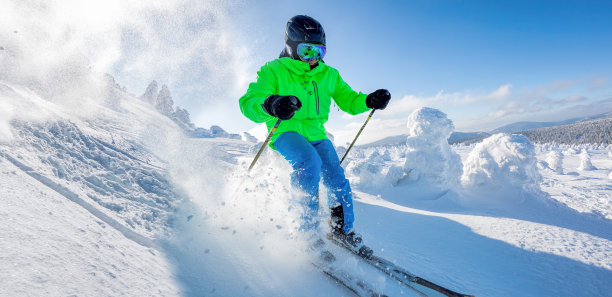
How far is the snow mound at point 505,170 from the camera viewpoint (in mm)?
8750

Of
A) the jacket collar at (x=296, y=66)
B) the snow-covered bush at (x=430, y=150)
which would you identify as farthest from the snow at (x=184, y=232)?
the snow-covered bush at (x=430, y=150)

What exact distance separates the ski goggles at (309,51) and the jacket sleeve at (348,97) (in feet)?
1.79

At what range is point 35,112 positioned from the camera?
3.46m

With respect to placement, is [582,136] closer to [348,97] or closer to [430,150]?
[430,150]

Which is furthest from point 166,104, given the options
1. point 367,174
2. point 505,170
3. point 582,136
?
point 582,136

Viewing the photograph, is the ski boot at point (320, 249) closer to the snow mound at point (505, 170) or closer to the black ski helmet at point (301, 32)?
the black ski helmet at point (301, 32)

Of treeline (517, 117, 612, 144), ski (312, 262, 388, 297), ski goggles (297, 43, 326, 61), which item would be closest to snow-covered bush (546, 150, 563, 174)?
ski goggles (297, 43, 326, 61)

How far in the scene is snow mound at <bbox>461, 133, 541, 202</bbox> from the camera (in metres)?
8.75

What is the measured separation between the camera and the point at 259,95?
2.76 m

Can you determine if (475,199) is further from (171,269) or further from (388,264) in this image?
(171,269)

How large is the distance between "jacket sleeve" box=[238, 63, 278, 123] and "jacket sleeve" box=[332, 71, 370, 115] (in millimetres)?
1001

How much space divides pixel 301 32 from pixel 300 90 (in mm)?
680

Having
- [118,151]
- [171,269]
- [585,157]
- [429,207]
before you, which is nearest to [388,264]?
[171,269]

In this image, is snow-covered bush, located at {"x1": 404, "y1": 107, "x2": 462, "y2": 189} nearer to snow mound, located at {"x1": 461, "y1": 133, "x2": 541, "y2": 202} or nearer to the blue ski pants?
snow mound, located at {"x1": 461, "y1": 133, "x2": 541, "y2": 202}
